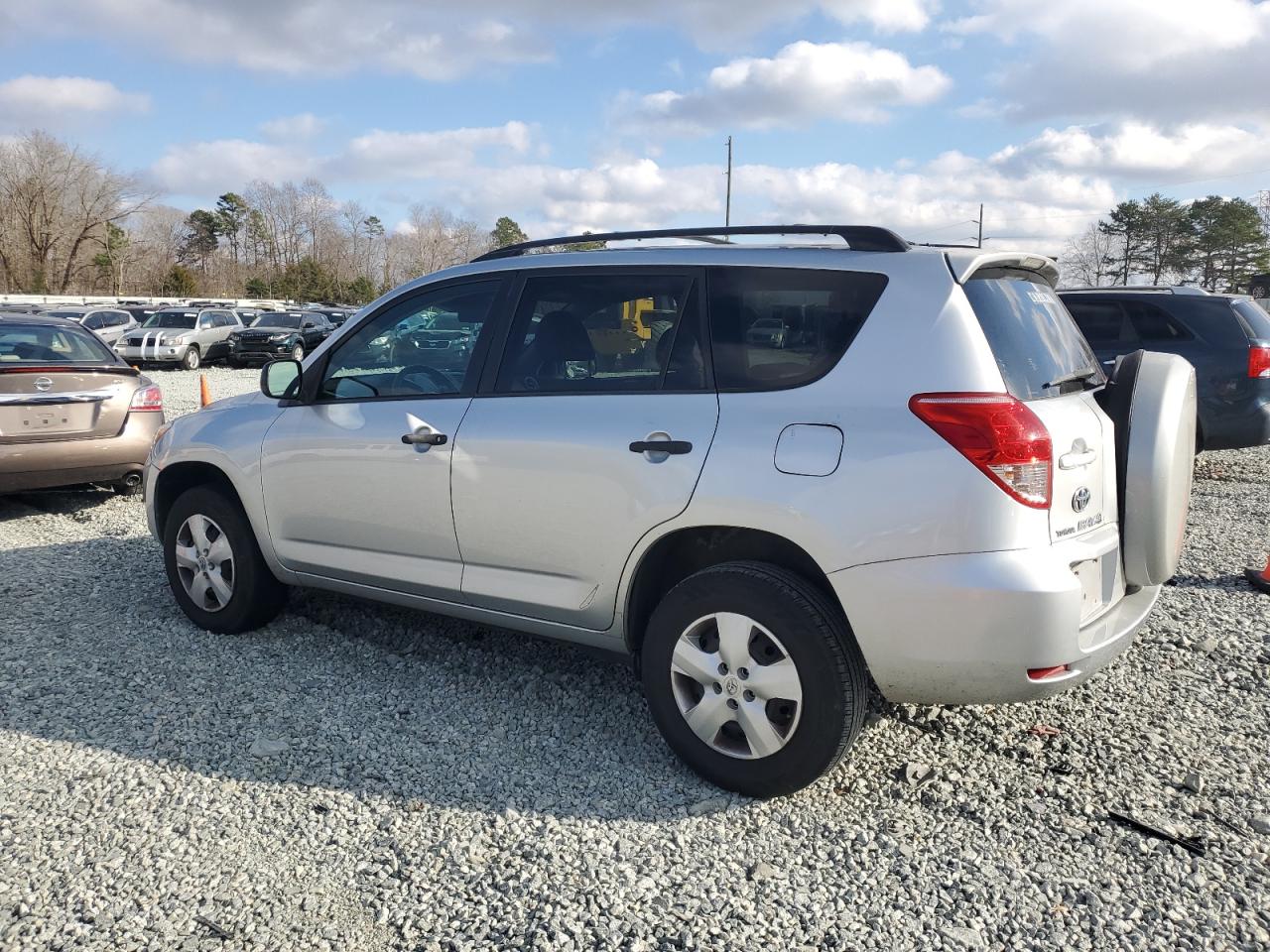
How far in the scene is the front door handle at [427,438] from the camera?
3.86m

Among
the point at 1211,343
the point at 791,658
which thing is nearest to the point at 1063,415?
the point at 791,658

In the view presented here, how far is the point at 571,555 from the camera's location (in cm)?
355

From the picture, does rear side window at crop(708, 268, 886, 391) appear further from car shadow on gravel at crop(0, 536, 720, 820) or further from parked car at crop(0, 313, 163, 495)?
parked car at crop(0, 313, 163, 495)

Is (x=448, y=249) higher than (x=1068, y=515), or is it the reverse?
(x=448, y=249)

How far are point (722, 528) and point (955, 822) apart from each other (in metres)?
1.21

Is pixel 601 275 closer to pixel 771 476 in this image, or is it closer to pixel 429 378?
pixel 429 378

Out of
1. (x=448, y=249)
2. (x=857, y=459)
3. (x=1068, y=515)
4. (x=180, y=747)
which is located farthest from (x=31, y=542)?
(x=448, y=249)

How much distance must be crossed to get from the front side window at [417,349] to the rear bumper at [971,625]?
1.88 meters

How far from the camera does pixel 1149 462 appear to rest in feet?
10.8

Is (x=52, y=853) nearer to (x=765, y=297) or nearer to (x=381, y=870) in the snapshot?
(x=381, y=870)

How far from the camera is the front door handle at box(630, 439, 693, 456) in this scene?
324cm

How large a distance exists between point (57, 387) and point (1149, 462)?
716cm

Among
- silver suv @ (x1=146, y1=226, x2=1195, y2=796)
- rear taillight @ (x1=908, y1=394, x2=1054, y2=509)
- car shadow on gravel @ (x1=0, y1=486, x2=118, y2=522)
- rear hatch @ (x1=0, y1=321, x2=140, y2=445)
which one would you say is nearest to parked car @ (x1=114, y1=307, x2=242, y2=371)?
car shadow on gravel @ (x1=0, y1=486, x2=118, y2=522)

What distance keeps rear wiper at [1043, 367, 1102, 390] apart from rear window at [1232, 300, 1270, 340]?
6.22 m
